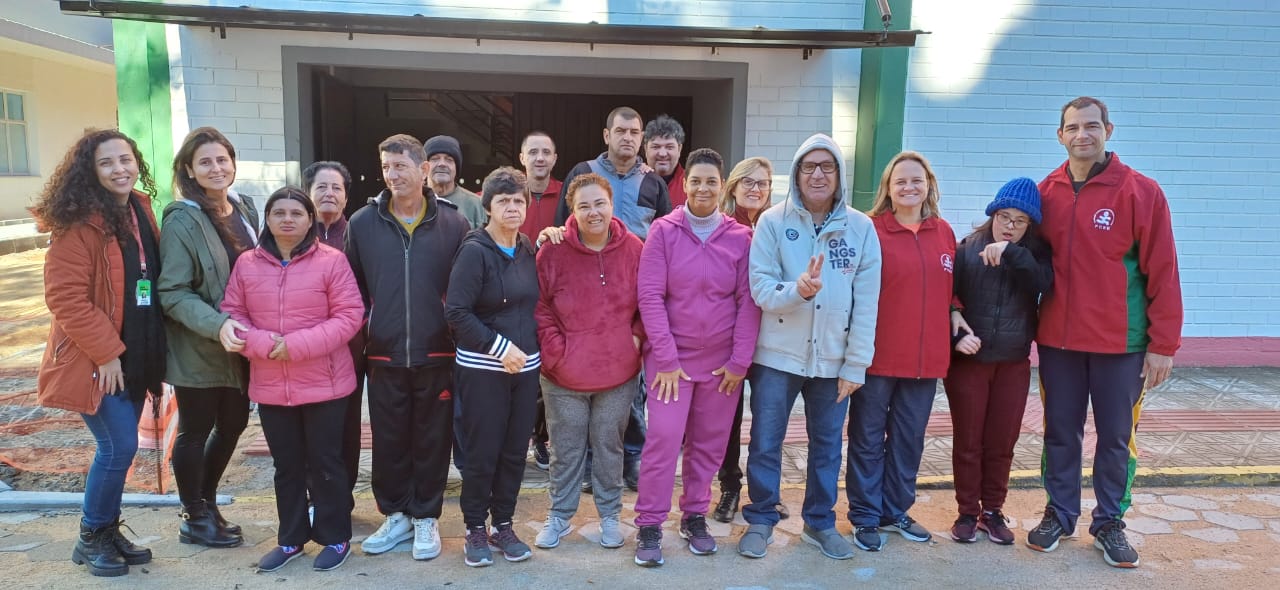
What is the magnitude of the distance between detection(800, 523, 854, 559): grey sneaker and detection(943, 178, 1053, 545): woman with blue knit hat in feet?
1.98

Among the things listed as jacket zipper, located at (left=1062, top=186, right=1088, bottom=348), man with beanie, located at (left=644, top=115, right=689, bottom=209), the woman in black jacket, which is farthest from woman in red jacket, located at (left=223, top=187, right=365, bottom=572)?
jacket zipper, located at (left=1062, top=186, right=1088, bottom=348)

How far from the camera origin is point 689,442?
3854mm

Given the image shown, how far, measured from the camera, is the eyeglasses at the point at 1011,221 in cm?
374

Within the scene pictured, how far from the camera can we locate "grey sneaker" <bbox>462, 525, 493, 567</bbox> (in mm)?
3604

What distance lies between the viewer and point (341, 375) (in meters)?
3.56

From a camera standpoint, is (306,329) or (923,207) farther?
(923,207)

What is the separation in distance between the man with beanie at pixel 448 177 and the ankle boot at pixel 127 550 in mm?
2206

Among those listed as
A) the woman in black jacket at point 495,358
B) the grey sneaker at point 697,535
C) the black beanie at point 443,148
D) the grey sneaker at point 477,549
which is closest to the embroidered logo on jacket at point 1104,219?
the grey sneaker at point 697,535

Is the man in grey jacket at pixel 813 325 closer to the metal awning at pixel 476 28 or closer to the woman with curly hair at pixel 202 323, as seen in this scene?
the woman with curly hair at pixel 202 323

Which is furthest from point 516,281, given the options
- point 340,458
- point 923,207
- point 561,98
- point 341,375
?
point 561,98

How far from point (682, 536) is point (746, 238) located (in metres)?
1.48

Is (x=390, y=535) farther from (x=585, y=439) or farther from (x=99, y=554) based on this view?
(x=99, y=554)

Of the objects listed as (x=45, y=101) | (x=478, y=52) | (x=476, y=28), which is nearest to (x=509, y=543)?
(x=476, y=28)

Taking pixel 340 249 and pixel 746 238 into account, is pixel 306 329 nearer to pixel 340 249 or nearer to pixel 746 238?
pixel 340 249
